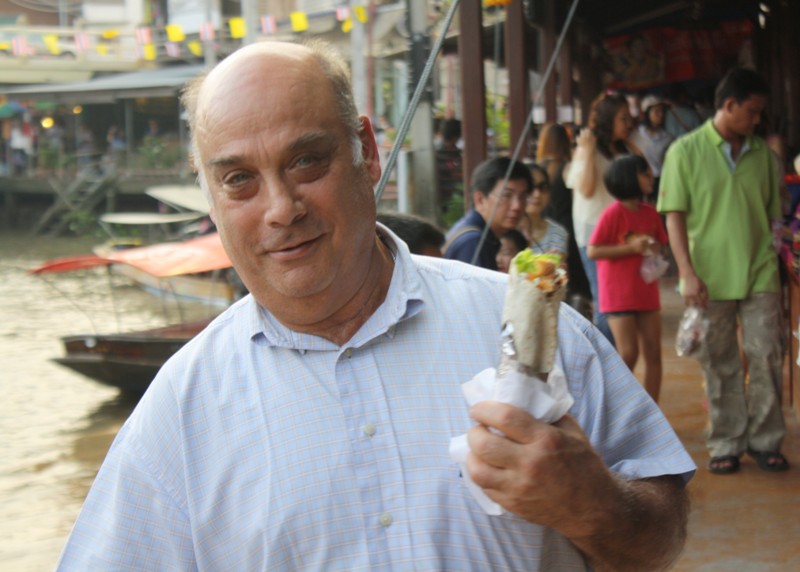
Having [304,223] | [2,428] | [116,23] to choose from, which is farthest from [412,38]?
[116,23]

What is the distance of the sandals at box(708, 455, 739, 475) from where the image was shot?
6.26 m

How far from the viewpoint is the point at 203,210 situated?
21.1 meters

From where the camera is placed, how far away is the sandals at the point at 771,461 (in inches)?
245

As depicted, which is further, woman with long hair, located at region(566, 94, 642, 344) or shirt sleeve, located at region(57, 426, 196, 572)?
woman with long hair, located at region(566, 94, 642, 344)

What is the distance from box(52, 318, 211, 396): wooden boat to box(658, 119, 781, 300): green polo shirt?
19.8 ft

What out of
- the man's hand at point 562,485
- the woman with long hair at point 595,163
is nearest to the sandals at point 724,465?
the woman with long hair at point 595,163

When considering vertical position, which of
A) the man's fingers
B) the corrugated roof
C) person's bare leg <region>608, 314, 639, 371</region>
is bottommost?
person's bare leg <region>608, 314, 639, 371</region>

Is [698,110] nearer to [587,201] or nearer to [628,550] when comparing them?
[587,201]

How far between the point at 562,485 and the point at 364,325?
0.49 meters

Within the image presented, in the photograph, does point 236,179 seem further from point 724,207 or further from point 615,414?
point 724,207

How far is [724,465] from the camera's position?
6.26 meters

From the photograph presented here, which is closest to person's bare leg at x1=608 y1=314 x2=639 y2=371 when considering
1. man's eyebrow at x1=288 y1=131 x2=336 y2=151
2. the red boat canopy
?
man's eyebrow at x1=288 y1=131 x2=336 y2=151

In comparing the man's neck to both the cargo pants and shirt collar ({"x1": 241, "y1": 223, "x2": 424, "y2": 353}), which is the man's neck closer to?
shirt collar ({"x1": 241, "y1": 223, "x2": 424, "y2": 353})

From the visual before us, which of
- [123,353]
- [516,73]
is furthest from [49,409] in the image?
[516,73]
